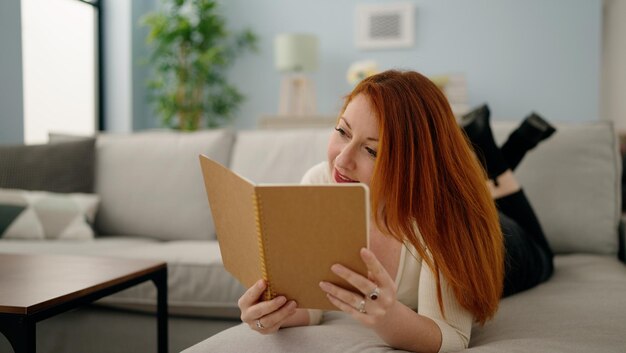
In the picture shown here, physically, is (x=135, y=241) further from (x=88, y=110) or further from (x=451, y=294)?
(x=88, y=110)

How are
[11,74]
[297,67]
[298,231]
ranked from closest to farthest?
[298,231] → [11,74] → [297,67]

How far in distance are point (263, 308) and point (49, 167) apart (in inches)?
68.6

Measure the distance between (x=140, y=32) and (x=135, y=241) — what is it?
315cm

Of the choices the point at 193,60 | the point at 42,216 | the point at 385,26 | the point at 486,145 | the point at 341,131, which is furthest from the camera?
the point at 193,60

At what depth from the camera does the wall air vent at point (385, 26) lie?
4.38 meters

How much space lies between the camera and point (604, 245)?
1.68 meters

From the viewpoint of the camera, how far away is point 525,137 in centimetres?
157

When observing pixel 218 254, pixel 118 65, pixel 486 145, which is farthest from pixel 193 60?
pixel 486 145

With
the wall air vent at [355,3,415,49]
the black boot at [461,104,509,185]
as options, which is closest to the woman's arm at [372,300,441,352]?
the black boot at [461,104,509,185]

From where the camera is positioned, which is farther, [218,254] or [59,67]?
[59,67]

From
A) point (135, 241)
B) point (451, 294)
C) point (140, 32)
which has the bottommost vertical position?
point (135, 241)

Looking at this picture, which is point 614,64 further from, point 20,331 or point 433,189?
point 20,331

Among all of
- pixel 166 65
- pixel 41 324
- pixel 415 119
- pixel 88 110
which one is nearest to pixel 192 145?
pixel 41 324

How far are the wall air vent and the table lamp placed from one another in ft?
1.60
